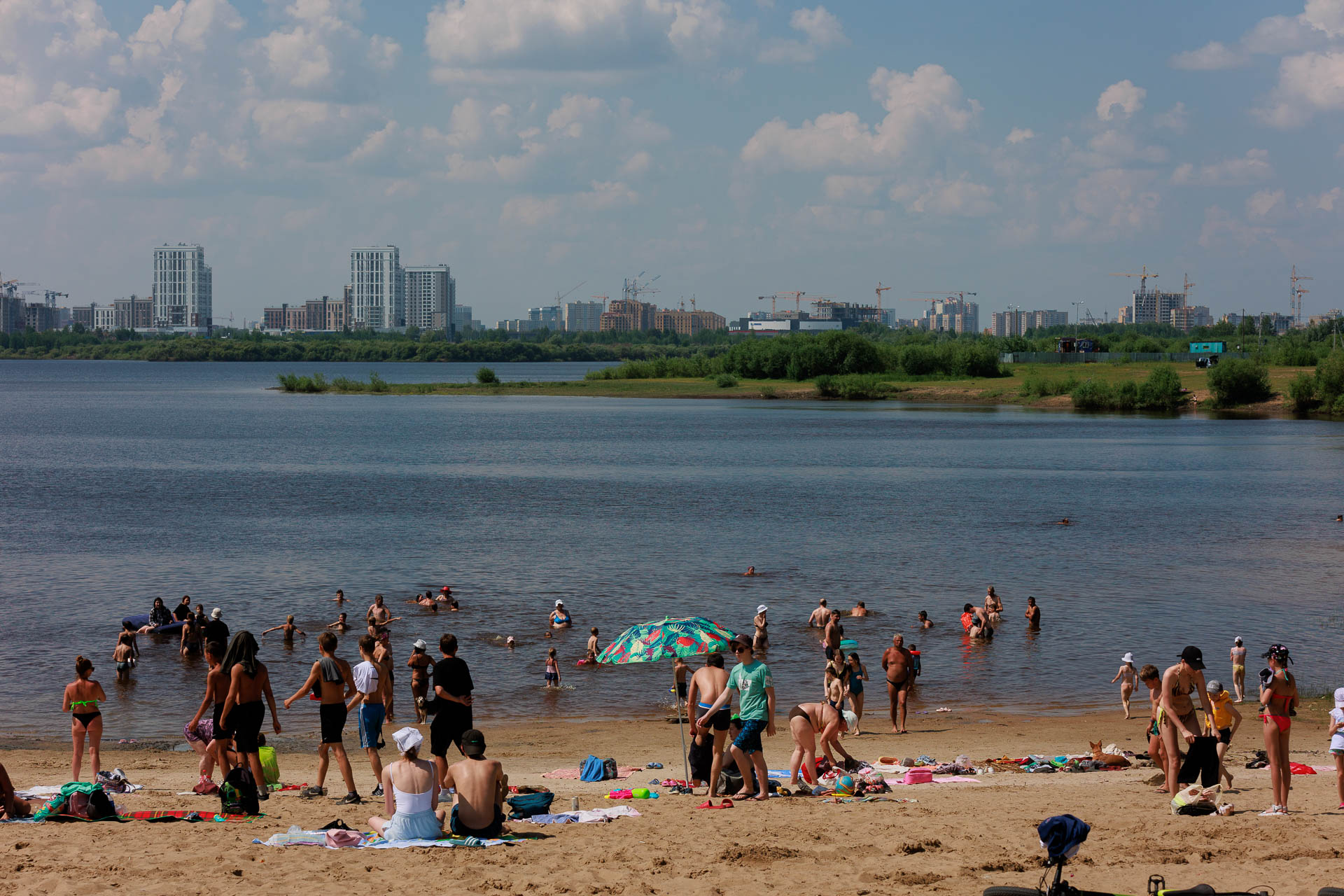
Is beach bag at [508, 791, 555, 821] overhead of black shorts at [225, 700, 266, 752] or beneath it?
beneath

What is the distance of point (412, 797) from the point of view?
1155 cm

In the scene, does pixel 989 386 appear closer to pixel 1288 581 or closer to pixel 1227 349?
pixel 1227 349

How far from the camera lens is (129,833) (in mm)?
11703

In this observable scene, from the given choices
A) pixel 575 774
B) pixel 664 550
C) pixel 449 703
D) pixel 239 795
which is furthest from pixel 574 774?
pixel 664 550

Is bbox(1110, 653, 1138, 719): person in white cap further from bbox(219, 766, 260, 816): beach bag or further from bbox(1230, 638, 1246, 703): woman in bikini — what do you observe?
bbox(219, 766, 260, 816): beach bag

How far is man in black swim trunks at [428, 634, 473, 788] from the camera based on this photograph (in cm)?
1295

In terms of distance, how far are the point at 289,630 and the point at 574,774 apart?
507 inches

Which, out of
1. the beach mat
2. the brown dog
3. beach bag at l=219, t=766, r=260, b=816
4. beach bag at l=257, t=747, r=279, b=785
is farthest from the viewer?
the brown dog

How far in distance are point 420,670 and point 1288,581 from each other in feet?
92.2

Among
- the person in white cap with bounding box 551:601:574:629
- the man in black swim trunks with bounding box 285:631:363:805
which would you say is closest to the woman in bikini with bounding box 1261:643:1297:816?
the man in black swim trunks with bounding box 285:631:363:805

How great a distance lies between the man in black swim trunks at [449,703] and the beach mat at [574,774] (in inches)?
105

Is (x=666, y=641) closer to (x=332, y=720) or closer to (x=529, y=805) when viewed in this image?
(x=529, y=805)

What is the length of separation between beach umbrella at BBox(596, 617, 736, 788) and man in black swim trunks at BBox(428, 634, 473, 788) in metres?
2.59

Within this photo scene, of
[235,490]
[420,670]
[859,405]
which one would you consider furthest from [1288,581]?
[859,405]
